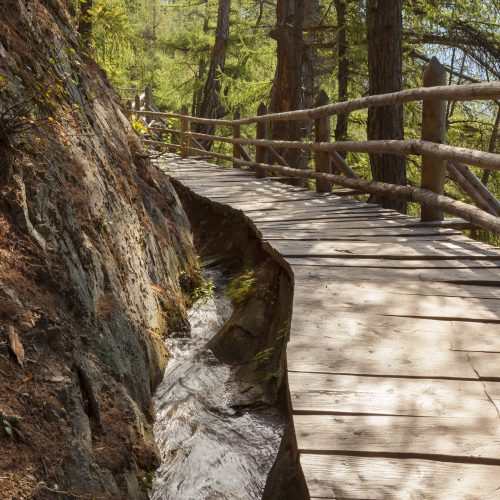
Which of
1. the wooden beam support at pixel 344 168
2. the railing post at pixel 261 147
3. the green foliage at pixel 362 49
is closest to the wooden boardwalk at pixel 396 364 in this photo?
the wooden beam support at pixel 344 168

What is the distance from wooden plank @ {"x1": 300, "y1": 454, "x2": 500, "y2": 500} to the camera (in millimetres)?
2096

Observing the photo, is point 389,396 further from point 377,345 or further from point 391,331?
point 391,331

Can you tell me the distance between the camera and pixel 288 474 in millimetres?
3314

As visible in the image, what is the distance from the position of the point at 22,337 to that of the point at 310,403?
1.33m

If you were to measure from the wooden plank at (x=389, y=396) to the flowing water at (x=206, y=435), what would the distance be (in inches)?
53.0

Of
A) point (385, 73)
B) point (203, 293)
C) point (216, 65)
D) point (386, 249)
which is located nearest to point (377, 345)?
point (386, 249)

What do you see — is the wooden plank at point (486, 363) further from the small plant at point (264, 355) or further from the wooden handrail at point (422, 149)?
the small plant at point (264, 355)

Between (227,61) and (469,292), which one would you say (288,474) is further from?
(227,61)

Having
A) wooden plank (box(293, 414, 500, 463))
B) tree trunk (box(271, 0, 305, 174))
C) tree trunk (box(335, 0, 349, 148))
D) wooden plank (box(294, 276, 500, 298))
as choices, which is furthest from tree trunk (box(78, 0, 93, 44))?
tree trunk (box(335, 0, 349, 148))

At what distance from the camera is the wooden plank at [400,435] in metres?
2.35

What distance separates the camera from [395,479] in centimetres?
218

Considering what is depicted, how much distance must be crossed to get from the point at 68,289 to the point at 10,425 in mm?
1100

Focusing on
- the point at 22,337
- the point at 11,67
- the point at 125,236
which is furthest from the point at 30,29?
the point at 22,337

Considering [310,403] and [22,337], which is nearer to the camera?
[310,403]
